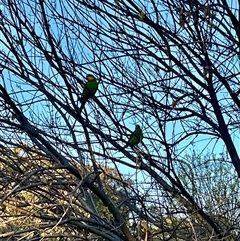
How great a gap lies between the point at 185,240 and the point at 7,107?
1658mm

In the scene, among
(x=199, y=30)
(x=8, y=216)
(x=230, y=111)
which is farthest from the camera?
(x=230, y=111)

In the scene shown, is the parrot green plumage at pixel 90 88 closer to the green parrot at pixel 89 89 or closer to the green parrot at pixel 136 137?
the green parrot at pixel 89 89

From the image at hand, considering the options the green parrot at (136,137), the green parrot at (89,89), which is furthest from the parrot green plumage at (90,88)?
the green parrot at (136,137)

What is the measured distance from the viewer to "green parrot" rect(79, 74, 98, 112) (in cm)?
307

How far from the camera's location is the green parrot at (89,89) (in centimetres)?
307

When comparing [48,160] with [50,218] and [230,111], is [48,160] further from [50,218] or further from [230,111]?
[230,111]

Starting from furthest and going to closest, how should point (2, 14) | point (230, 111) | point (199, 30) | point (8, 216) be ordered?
point (230, 111), point (199, 30), point (2, 14), point (8, 216)

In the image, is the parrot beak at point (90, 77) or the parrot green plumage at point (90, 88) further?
the parrot beak at point (90, 77)

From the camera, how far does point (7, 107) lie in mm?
3025

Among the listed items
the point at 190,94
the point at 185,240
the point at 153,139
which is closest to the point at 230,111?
the point at 190,94

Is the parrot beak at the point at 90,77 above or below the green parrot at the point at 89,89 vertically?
above

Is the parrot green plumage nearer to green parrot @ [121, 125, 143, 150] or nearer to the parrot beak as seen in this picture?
the parrot beak

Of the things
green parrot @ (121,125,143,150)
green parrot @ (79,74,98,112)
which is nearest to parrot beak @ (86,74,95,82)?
green parrot @ (79,74,98,112)

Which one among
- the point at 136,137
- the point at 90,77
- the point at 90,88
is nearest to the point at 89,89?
the point at 90,88
